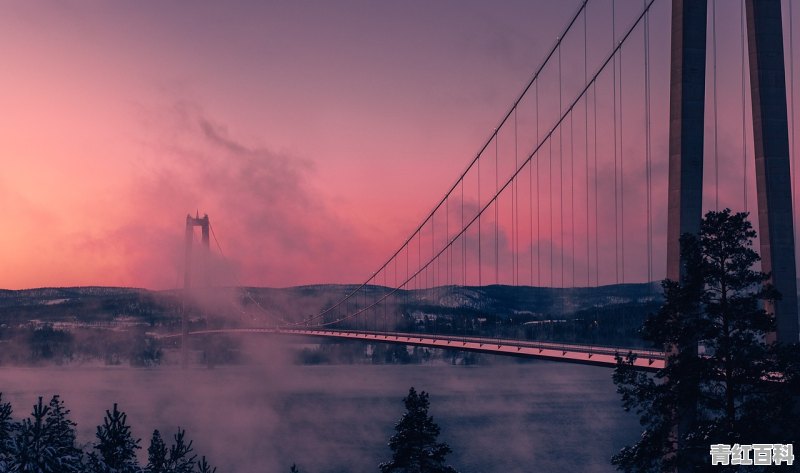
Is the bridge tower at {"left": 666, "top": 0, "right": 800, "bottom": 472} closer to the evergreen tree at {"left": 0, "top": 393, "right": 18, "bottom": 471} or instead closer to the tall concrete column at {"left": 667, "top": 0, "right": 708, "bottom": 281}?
the tall concrete column at {"left": 667, "top": 0, "right": 708, "bottom": 281}

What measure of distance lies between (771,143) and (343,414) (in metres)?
86.5

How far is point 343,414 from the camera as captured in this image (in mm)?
105938

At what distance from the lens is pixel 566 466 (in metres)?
67.8

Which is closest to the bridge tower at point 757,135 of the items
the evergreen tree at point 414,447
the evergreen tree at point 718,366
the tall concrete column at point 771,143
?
the tall concrete column at point 771,143

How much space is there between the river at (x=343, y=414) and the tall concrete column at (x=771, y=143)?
42817 mm

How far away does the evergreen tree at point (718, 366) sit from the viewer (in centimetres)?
1685

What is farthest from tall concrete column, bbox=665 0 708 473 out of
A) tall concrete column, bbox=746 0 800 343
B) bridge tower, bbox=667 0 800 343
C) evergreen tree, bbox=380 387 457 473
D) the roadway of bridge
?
evergreen tree, bbox=380 387 457 473

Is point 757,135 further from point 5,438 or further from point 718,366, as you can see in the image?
point 5,438

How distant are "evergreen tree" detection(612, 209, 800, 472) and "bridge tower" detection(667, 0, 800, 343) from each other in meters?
5.21

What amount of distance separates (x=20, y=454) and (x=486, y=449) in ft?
206

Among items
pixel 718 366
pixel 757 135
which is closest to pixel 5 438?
pixel 718 366

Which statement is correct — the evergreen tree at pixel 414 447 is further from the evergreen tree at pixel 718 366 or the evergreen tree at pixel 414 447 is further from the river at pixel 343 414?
the river at pixel 343 414

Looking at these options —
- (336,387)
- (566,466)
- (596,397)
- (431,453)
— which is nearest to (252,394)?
(336,387)

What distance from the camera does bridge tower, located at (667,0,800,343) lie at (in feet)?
77.1
